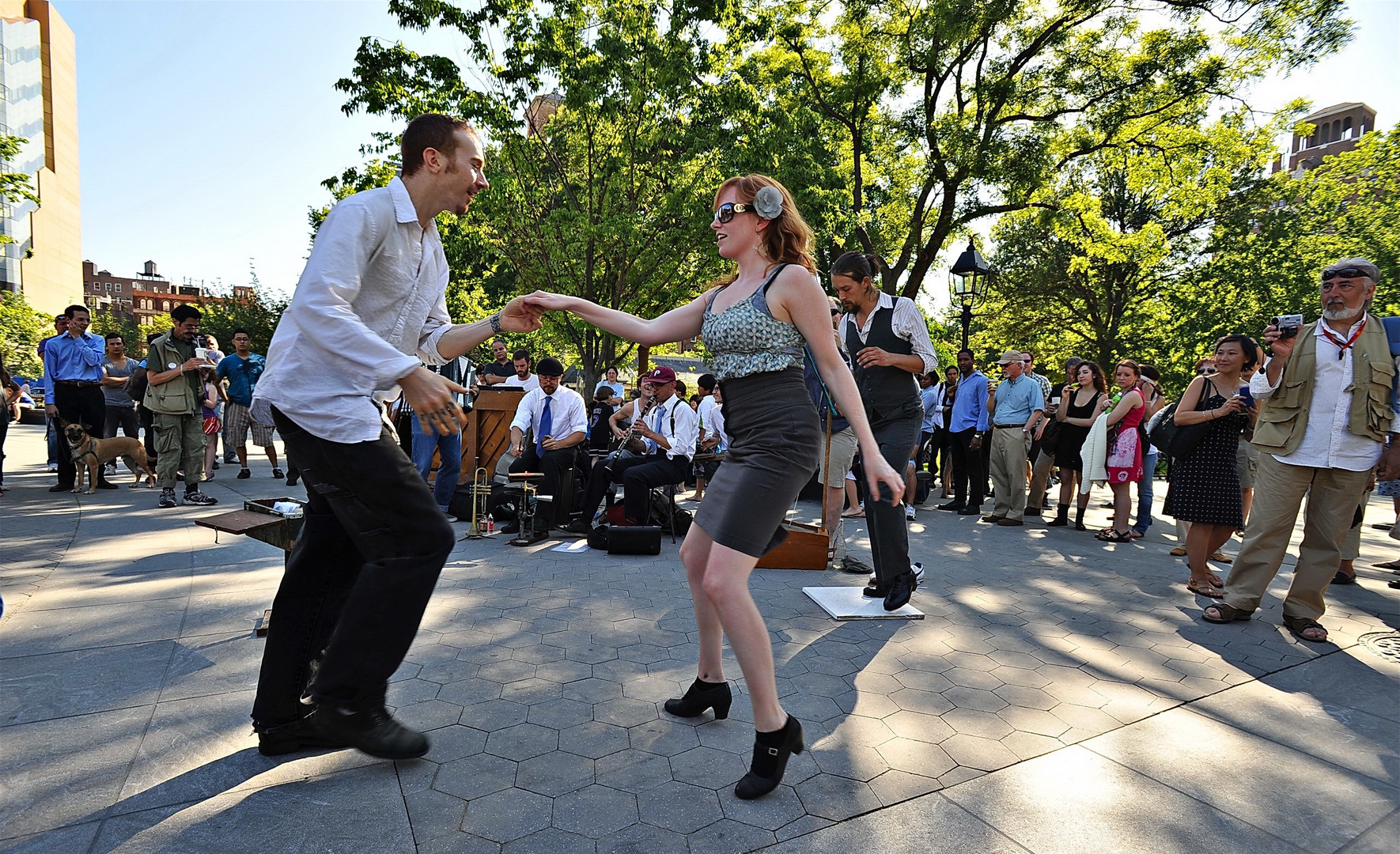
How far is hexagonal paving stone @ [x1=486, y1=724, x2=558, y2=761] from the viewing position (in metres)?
2.69

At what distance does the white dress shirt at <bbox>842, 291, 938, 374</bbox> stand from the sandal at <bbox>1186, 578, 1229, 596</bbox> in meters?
2.80

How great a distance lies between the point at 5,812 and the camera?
7.15ft

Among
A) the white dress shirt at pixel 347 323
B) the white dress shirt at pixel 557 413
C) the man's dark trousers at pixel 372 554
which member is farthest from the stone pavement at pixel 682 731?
the white dress shirt at pixel 557 413

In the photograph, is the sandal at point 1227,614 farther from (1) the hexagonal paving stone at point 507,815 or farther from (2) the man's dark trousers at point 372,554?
(2) the man's dark trousers at point 372,554

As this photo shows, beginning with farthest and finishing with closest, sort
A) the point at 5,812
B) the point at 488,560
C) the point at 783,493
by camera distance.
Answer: the point at 488,560
the point at 783,493
the point at 5,812

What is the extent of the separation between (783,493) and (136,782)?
2337mm

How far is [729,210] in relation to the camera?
2840mm

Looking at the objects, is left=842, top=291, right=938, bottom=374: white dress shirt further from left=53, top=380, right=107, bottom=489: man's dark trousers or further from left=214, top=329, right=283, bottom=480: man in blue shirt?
left=53, top=380, right=107, bottom=489: man's dark trousers

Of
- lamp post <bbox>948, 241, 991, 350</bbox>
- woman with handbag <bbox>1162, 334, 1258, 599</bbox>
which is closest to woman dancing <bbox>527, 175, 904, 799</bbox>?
woman with handbag <bbox>1162, 334, 1258, 599</bbox>

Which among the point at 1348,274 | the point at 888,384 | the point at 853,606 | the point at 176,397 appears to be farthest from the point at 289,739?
the point at 176,397

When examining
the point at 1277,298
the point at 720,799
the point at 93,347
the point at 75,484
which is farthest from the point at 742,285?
the point at 1277,298

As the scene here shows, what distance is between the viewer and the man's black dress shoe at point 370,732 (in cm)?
243

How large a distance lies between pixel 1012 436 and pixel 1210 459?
3.78 m

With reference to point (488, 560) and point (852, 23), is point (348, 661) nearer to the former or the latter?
point (488, 560)
